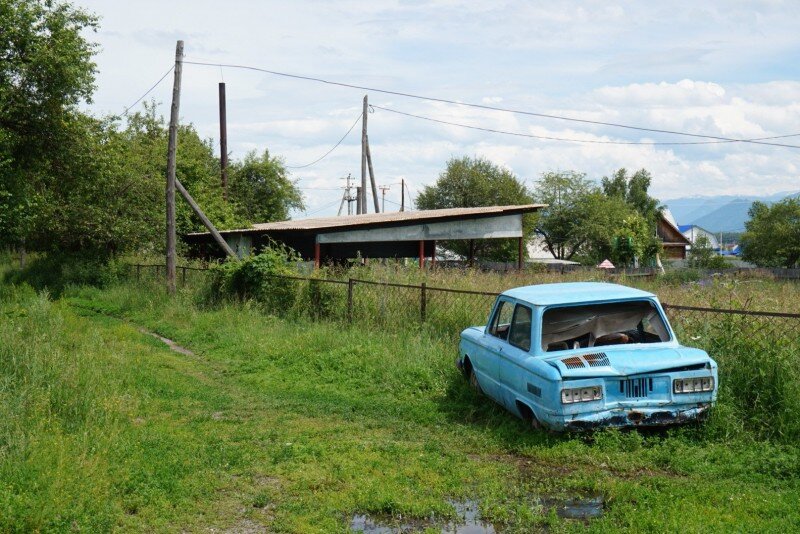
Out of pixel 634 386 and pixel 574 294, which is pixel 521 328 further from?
pixel 634 386

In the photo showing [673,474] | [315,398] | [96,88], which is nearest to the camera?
[673,474]

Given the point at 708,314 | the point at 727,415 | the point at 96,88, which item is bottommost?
the point at 727,415

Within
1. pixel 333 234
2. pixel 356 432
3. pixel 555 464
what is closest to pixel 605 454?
pixel 555 464

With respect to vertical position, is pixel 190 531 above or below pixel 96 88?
below

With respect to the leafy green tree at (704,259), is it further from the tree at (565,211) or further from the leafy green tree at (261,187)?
the leafy green tree at (261,187)

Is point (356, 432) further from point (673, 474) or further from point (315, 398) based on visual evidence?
point (673, 474)

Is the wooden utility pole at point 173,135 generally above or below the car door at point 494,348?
above

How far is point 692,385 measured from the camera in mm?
7219

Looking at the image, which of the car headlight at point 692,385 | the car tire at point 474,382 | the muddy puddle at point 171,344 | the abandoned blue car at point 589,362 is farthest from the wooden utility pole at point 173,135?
the car headlight at point 692,385

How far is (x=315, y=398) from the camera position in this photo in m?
10.0

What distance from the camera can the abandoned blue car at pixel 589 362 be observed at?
713 cm

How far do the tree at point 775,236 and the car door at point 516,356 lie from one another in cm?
5841

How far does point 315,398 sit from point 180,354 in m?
5.25

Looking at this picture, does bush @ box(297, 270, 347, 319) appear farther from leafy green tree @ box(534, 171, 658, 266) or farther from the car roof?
leafy green tree @ box(534, 171, 658, 266)
